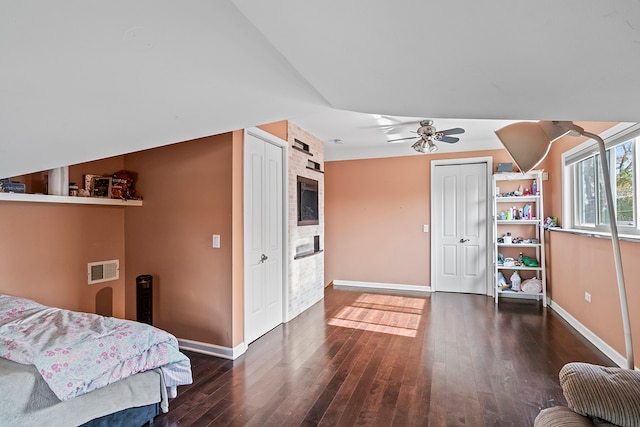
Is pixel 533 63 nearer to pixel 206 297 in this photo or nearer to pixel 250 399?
pixel 250 399

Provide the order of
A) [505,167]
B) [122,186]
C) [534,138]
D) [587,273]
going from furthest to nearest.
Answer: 1. [505,167]
2. [587,273]
3. [122,186]
4. [534,138]

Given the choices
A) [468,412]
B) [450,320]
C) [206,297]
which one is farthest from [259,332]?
[450,320]

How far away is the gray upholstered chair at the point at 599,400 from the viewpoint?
3.50 ft

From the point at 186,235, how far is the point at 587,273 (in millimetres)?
4267

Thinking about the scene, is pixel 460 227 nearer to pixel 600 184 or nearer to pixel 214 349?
pixel 600 184

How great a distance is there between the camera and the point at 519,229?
4.99 m

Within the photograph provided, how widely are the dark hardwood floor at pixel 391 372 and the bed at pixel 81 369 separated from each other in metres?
0.28

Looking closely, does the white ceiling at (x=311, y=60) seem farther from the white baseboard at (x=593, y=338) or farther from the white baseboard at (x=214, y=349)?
the white baseboard at (x=593, y=338)

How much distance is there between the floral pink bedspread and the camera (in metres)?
1.64

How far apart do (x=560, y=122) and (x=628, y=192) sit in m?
2.47

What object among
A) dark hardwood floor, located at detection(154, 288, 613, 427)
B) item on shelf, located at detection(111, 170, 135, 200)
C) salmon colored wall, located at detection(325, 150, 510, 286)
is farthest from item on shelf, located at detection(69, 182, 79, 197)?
salmon colored wall, located at detection(325, 150, 510, 286)

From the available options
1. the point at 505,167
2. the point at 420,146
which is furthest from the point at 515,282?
the point at 420,146

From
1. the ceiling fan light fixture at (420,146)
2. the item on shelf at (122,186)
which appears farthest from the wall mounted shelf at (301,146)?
the item on shelf at (122,186)

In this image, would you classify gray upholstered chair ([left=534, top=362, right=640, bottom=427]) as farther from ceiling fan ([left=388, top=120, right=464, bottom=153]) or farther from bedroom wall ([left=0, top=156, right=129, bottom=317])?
bedroom wall ([left=0, top=156, right=129, bottom=317])
